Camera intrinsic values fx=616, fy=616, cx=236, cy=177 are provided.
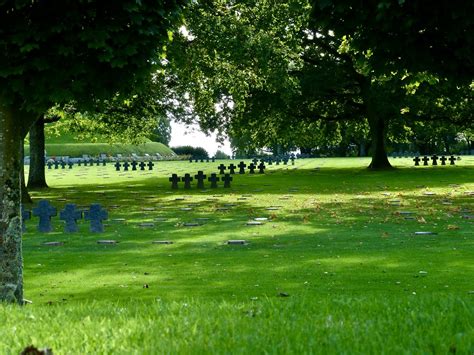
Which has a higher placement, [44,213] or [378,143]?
[378,143]

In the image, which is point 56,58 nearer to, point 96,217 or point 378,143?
point 96,217

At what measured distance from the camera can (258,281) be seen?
8.49 meters

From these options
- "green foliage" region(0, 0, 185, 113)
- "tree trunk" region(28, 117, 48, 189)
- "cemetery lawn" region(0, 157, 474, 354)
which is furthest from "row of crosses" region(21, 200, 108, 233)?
"tree trunk" region(28, 117, 48, 189)

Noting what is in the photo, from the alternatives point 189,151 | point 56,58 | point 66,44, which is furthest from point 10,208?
point 189,151

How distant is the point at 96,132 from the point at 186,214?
21082 mm

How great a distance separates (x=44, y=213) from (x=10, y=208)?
6.92 meters

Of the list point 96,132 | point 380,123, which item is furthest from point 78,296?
point 380,123

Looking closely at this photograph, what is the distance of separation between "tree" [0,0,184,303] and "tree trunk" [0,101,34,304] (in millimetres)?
11

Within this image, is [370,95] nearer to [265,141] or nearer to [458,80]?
[265,141]

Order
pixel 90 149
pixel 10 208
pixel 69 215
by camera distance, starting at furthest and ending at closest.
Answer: pixel 90 149 < pixel 69 215 < pixel 10 208

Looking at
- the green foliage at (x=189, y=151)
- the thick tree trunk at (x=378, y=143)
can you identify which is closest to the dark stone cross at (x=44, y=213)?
the thick tree trunk at (x=378, y=143)

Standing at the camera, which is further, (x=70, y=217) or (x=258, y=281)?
(x=70, y=217)

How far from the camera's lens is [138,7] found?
6730 mm

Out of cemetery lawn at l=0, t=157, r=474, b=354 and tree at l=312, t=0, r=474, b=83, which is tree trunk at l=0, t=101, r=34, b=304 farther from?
tree at l=312, t=0, r=474, b=83
